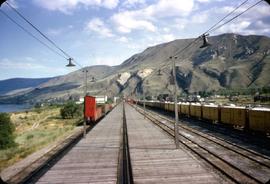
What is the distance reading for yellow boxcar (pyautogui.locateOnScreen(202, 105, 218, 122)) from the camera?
43575 millimetres

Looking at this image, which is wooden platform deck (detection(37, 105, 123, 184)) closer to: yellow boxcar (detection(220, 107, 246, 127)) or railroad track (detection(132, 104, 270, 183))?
railroad track (detection(132, 104, 270, 183))

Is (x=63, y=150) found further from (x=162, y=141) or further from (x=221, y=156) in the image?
(x=221, y=156)

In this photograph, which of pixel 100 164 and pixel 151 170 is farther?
pixel 100 164

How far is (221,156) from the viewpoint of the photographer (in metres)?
20.6

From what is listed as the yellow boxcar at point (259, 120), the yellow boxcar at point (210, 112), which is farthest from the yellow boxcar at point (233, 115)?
the yellow boxcar at point (210, 112)

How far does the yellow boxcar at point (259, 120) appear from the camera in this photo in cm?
2790

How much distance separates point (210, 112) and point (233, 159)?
2677 centimetres

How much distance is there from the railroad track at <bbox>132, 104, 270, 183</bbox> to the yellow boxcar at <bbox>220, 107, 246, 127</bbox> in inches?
265

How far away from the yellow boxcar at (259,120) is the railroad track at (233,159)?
3777 millimetres

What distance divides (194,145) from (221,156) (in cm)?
528

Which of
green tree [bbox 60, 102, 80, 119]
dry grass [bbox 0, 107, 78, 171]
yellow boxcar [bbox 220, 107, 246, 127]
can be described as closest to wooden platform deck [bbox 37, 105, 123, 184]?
dry grass [bbox 0, 107, 78, 171]

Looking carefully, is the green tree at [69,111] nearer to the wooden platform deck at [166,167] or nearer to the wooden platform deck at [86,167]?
the wooden platform deck at [86,167]

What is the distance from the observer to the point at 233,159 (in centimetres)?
1950

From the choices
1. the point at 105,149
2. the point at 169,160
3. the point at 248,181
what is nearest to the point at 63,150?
the point at 105,149
